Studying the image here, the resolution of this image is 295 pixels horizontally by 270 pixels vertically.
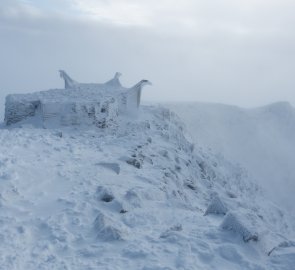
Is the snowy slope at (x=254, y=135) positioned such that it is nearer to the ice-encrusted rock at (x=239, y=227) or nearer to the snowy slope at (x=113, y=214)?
the snowy slope at (x=113, y=214)

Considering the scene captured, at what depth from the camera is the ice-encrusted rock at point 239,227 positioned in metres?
5.61

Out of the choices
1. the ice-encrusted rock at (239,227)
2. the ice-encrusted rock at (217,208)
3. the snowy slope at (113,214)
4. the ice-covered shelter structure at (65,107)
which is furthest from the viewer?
the ice-covered shelter structure at (65,107)

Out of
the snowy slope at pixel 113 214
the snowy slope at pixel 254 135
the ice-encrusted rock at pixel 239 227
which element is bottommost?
the snowy slope at pixel 254 135

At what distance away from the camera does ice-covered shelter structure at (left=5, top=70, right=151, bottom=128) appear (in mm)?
13477

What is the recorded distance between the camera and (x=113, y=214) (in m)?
6.91

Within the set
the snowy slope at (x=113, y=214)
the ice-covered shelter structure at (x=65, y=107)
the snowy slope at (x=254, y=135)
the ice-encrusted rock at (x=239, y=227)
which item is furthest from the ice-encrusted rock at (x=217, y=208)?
the snowy slope at (x=254, y=135)

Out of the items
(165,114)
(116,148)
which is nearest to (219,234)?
(116,148)

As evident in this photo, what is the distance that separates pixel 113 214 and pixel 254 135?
23444mm

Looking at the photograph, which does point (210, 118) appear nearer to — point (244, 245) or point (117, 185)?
point (117, 185)

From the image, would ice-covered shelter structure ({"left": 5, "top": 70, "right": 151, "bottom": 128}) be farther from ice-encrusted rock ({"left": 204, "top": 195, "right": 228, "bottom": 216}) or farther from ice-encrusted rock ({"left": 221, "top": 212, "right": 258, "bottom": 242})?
ice-encrusted rock ({"left": 221, "top": 212, "right": 258, "bottom": 242})

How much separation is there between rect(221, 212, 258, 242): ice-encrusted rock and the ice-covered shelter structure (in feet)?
27.6

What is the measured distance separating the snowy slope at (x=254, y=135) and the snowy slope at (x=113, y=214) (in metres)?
14.9

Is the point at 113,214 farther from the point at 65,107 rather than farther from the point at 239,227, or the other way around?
the point at 65,107

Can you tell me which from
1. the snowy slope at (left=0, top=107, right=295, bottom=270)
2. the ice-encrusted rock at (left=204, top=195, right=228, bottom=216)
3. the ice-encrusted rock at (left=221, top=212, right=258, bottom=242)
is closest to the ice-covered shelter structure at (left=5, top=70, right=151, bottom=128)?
the snowy slope at (left=0, top=107, right=295, bottom=270)
